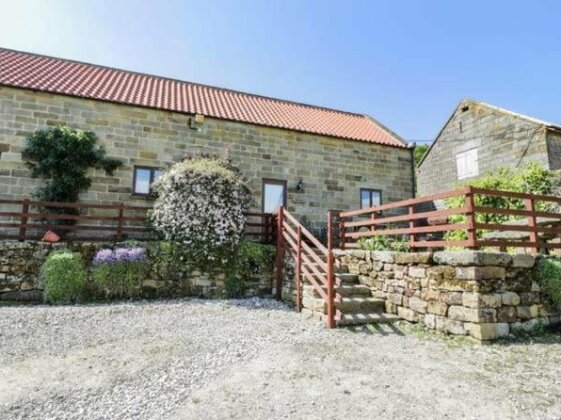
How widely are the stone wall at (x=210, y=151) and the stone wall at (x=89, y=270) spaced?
8.34ft

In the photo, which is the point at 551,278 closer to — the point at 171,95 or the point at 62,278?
the point at 62,278

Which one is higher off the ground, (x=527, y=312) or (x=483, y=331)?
(x=527, y=312)

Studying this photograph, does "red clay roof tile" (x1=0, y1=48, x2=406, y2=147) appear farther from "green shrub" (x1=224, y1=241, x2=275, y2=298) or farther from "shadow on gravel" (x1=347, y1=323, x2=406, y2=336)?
"shadow on gravel" (x1=347, y1=323, x2=406, y2=336)

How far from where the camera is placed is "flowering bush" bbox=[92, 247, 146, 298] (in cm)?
793

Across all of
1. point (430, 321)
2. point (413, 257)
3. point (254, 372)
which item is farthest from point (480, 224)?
point (254, 372)

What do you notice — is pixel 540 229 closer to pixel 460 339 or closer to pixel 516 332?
pixel 516 332

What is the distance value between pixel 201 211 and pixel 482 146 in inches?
477

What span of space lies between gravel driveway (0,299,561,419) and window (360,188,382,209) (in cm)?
788

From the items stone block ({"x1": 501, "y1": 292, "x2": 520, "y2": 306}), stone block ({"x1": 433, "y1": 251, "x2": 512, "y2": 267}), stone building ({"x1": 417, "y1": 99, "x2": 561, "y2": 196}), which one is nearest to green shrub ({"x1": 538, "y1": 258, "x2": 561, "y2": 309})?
stone block ({"x1": 501, "y1": 292, "x2": 520, "y2": 306})

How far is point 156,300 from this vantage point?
8.18m

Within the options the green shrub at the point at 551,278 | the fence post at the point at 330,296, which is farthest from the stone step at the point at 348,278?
the green shrub at the point at 551,278

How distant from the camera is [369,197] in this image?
13.8 meters

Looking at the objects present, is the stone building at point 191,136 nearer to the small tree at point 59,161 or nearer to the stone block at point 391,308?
the small tree at point 59,161

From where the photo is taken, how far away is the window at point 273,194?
12312 millimetres
